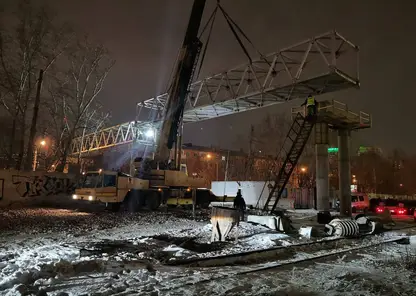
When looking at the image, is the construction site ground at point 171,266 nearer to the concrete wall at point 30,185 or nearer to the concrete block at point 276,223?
the concrete block at point 276,223

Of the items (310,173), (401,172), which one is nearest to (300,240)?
(310,173)

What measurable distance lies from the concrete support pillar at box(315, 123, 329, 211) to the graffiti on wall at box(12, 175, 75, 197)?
789 inches

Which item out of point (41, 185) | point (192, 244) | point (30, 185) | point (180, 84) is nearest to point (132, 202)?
point (180, 84)

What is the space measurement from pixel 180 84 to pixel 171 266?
15.7 m

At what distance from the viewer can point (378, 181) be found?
8200 cm

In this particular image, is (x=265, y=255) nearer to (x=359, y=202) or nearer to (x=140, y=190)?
(x=140, y=190)

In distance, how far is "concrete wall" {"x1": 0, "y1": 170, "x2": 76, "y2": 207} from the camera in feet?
81.4

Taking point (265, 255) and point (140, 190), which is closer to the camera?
point (265, 255)

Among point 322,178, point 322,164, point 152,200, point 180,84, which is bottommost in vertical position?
point 152,200

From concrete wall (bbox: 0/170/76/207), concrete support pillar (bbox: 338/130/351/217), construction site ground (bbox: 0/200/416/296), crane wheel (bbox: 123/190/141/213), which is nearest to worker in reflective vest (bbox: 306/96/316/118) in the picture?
construction site ground (bbox: 0/200/416/296)

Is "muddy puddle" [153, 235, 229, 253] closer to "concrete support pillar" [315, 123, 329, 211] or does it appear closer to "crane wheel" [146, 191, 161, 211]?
"crane wheel" [146, 191, 161, 211]

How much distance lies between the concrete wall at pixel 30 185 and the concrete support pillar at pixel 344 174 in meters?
21.7

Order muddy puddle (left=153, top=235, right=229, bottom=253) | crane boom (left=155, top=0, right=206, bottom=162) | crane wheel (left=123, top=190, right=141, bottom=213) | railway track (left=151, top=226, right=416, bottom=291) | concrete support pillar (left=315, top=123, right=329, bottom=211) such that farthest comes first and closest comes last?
concrete support pillar (left=315, top=123, right=329, bottom=211), crane boom (left=155, top=0, right=206, bottom=162), crane wheel (left=123, top=190, right=141, bottom=213), muddy puddle (left=153, top=235, right=229, bottom=253), railway track (left=151, top=226, right=416, bottom=291)

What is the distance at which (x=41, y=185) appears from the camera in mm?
27766
